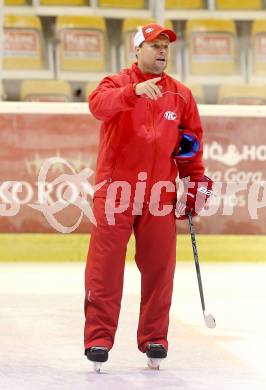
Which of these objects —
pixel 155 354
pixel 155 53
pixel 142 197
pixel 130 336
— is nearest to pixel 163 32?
pixel 155 53

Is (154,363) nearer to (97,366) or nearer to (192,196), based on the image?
(97,366)

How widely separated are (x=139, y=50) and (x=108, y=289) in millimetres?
1120

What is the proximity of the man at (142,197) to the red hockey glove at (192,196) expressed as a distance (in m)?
0.06

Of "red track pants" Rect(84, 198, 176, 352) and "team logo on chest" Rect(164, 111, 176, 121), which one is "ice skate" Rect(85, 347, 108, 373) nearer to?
"red track pants" Rect(84, 198, 176, 352)

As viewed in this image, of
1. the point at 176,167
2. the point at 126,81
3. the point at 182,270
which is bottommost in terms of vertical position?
the point at 182,270

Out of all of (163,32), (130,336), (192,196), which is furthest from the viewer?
(130,336)

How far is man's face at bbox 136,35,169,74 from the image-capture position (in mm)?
5223

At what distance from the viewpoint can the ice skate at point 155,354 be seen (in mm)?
5332

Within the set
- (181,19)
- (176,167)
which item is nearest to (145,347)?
(176,167)

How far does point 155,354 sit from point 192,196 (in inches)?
30.6

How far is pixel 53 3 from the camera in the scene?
36.2 ft

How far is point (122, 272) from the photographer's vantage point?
5.36 m

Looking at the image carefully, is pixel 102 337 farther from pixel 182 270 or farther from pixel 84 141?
pixel 84 141

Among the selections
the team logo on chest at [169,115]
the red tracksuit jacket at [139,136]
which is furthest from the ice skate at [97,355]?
the team logo on chest at [169,115]
